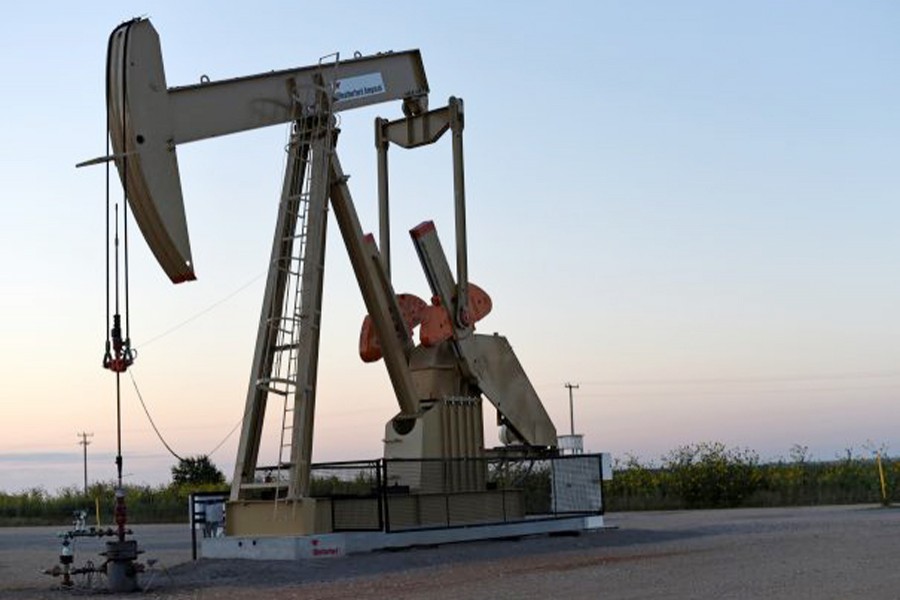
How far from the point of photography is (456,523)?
1966 centimetres

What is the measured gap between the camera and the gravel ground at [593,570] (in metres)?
12.5

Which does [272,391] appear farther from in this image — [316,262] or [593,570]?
[593,570]

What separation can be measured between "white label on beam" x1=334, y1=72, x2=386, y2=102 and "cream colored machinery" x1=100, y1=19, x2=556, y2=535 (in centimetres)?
2

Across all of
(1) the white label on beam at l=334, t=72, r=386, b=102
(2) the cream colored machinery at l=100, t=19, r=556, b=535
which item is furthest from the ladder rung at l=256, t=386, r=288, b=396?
(1) the white label on beam at l=334, t=72, r=386, b=102

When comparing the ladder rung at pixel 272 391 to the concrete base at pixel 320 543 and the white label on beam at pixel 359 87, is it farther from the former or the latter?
the white label on beam at pixel 359 87

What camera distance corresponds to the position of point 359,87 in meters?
20.1

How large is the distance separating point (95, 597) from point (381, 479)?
5.56 m

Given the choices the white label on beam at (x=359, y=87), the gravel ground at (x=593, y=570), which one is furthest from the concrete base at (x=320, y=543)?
the white label on beam at (x=359, y=87)

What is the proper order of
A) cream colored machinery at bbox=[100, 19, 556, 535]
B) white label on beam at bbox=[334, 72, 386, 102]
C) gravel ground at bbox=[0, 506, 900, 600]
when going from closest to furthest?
gravel ground at bbox=[0, 506, 900, 600] < cream colored machinery at bbox=[100, 19, 556, 535] < white label on beam at bbox=[334, 72, 386, 102]

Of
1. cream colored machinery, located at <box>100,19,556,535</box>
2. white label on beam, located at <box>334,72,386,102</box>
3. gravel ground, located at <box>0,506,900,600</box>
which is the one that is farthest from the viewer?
white label on beam, located at <box>334,72,386,102</box>

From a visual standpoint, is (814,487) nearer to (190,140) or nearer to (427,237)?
(427,237)

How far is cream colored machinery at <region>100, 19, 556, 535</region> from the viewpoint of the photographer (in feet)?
53.9

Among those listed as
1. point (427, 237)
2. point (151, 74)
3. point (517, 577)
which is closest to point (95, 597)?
point (517, 577)

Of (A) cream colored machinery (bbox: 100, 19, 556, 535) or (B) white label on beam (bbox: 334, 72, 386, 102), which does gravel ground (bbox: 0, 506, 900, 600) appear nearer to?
(A) cream colored machinery (bbox: 100, 19, 556, 535)
